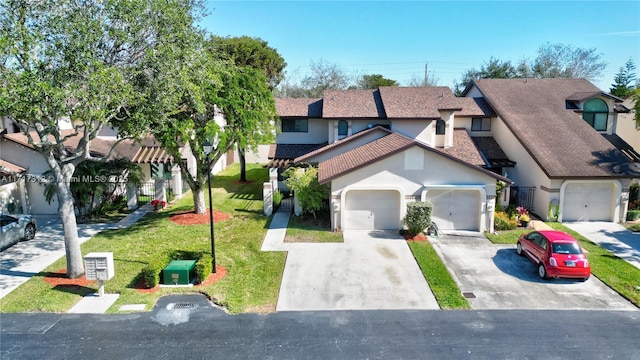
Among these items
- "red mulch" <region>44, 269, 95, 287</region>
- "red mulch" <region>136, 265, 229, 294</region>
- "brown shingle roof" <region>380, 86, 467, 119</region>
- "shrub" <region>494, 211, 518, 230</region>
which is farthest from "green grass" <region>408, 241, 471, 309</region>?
"red mulch" <region>44, 269, 95, 287</region>

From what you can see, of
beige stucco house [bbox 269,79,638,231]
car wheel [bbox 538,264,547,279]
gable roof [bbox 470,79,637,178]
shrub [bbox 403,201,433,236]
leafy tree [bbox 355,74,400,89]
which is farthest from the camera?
leafy tree [bbox 355,74,400,89]

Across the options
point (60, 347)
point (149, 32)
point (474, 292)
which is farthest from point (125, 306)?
point (474, 292)

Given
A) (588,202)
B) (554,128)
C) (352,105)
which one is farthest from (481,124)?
(352,105)

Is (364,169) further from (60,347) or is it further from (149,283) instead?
(60,347)

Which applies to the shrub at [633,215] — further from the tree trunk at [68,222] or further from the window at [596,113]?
the tree trunk at [68,222]

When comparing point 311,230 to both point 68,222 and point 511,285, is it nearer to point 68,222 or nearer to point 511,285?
point 511,285

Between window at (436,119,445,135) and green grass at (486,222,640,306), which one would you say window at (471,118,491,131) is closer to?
window at (436,119,445,135)
